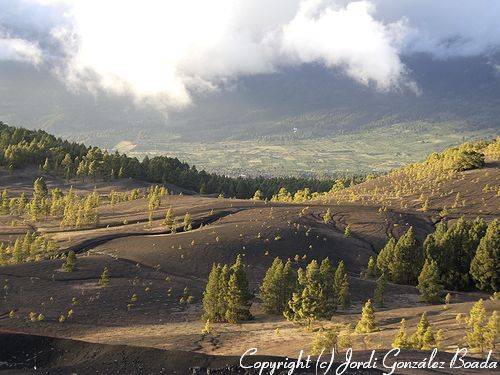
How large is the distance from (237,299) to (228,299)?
98 centimetres

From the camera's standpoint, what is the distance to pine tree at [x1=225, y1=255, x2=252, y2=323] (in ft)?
206

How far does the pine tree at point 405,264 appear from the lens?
83438mm

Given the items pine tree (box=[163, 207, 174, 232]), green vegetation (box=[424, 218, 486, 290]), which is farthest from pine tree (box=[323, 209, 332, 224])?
green vegetation (box=[424, 218, 486, 290])

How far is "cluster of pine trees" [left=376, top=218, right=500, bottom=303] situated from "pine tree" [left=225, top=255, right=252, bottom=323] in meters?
27.2

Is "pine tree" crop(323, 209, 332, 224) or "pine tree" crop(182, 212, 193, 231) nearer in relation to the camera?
"pine tree" crop(182, 212, 193, 231)

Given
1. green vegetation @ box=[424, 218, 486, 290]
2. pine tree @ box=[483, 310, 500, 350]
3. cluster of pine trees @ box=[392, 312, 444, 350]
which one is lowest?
cluster of pine trees @ box=[392, 312, 444, 350]

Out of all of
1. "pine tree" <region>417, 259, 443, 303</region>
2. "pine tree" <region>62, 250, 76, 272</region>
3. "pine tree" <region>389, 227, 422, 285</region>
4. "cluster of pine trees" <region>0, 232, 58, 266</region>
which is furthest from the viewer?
"cluster of pine trees" <region>0, 232, 58, 266</region>

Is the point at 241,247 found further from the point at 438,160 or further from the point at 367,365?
the point at 438,160

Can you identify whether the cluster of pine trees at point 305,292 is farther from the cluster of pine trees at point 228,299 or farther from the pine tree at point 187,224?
the pine tree at point 187,224

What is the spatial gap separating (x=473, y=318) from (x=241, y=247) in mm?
49561

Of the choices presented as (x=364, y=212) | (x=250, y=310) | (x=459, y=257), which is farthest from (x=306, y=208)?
(x=250, y=310)

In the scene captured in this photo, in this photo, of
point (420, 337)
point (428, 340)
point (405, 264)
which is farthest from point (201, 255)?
point (428, 340)

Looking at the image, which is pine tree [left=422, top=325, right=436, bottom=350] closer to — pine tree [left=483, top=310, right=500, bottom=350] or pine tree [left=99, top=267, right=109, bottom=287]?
pine tree [left=483, top=310, right=500, bottom=350]

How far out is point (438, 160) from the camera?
168250 millimetres
